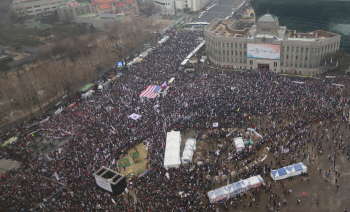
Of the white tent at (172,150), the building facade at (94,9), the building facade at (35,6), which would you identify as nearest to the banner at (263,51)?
the white tent at (172,150)

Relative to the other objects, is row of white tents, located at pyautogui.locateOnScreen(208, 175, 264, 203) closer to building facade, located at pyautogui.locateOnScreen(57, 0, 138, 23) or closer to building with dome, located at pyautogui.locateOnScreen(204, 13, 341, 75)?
building with dome, located at pyautogui.locateOnScreen(204, 13, 341, 75)

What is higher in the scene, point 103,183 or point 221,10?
point 221,10

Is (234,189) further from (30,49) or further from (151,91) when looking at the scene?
(30,49)

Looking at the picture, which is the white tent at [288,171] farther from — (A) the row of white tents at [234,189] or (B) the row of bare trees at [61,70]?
(B) the row of bare trees at [61,70]

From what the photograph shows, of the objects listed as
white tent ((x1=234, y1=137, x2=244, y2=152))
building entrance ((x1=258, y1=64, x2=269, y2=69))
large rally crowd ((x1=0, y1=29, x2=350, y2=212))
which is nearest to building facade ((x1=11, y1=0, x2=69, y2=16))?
large rally crowd ((x1=0, y1=29, x2=350, y2=212))

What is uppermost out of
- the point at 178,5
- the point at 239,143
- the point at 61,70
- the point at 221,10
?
the point at 178,5

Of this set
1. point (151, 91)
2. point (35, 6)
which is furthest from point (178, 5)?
point (151, 91)

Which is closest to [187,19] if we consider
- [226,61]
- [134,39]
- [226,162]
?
[134,39]

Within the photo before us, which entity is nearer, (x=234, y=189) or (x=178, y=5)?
(x=234, y=189)
